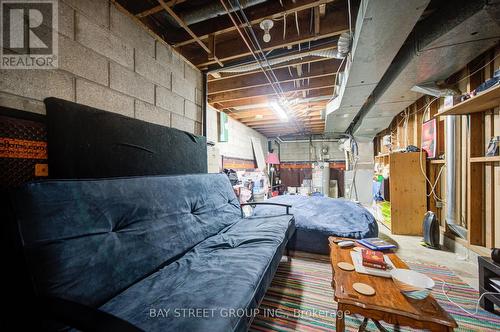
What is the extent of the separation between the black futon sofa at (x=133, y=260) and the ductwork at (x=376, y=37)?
1802 mm

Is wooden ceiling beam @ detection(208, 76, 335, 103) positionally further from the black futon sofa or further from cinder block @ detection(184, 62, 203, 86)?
the black futon sofa

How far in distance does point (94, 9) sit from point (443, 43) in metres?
2.84

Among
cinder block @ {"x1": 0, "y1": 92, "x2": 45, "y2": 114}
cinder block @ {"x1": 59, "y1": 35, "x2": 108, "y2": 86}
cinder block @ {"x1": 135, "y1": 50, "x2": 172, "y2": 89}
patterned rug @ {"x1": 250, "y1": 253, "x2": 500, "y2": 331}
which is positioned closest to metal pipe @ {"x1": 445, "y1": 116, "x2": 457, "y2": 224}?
patterned rug @ {"x1": 250, "y1": 253, "x2": 500, "y2": 331}

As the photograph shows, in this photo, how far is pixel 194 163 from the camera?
2225mm

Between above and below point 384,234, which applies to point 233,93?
above

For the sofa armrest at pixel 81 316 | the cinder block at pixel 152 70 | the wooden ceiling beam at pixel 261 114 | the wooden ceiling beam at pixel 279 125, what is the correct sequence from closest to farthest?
1. the sofa armrest at pixel 81 316
2. the cinder block at pixel 152 70
3. the wooden ceiling beam at pixel 261 114
4. the wooden ceiling beam at pixel 279 125

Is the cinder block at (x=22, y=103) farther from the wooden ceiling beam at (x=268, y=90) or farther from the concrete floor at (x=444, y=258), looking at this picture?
the concrete floor at (x=444, y=258)

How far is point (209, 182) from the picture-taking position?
204 cm

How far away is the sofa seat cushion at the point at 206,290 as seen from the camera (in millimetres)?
746

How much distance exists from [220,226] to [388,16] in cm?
210

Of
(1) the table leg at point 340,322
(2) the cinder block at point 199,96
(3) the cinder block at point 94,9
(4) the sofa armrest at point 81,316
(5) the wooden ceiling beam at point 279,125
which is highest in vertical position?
(5) the wooden ceiling beam at point 279,125

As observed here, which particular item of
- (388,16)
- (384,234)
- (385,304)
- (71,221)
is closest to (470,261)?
(384,234)

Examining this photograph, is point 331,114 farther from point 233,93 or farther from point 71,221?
point 71,221

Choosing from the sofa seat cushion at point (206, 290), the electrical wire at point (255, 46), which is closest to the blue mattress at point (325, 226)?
the sofa seat cushion at point (206, 290)
